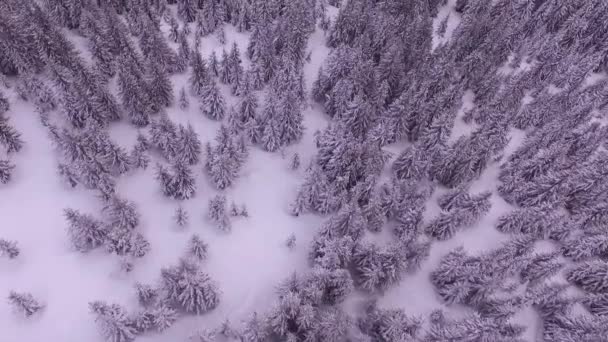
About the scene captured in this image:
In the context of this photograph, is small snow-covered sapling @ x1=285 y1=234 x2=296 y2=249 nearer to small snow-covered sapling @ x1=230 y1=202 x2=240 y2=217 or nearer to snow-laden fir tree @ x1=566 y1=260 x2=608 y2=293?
small snow-covered sapling @ x1=230 y1=202 x2=240 y2=217

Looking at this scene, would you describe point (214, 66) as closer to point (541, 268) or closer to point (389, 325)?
point (389, 325)

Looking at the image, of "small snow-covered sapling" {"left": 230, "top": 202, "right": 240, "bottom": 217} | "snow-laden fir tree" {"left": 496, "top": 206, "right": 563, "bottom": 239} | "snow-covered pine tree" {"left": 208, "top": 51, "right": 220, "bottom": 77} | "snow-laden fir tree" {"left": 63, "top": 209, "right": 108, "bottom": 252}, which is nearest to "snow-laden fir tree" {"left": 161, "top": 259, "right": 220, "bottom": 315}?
"snow-laden fir tree" {"left": 63, "top": 209, "right": 108, "bottom": 252}

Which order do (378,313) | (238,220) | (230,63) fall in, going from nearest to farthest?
(378,313)
(238,220)
(230,63)

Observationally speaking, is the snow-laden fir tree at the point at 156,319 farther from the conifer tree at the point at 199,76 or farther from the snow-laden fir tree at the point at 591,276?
the snow-laden fir tree at the point at 591,276

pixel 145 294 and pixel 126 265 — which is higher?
pixel 126 265

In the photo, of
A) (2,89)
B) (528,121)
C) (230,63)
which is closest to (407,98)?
(528,121)

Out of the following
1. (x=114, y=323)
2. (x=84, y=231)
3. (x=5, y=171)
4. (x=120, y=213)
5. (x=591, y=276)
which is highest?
(x=5, y=171)

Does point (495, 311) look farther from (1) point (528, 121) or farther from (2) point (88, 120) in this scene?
(2) point (88, 120)

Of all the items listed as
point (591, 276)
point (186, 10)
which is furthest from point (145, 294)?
point (186, 10)
